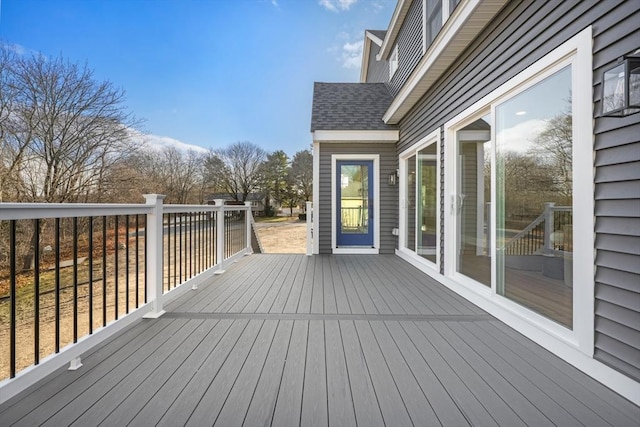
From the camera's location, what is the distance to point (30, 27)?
38.8ft

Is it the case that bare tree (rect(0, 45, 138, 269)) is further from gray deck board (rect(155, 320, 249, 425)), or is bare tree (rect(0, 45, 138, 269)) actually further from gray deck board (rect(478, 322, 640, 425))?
gray deck board (rect(478, 322, 640, 425))

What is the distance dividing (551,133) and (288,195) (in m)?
28.4

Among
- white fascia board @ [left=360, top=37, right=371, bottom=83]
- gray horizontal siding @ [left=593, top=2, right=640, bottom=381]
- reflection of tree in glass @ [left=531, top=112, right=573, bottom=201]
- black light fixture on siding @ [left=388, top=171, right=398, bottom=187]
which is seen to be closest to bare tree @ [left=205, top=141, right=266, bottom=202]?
white fascia board @ [left=360, top=37, right=371, bottom=83]

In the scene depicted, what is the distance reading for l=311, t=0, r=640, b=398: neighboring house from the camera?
1574 mm

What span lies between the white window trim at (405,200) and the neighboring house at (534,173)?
4cm

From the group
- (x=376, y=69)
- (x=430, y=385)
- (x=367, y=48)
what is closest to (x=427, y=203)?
(x=430, y=385)

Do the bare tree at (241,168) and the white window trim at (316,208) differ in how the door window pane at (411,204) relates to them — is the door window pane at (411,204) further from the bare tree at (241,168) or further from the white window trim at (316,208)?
the bare tree at (241,168)

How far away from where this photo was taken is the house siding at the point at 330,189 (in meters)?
5.98

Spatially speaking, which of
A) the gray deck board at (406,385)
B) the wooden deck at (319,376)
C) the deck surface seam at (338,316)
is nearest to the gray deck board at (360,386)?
the wooden deck at (319,376)

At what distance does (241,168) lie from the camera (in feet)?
99.1

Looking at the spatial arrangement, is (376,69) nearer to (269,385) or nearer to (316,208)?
(316,208)

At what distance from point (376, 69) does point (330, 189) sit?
5.27 meters

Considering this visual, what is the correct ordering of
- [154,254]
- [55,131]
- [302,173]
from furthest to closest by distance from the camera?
[302,173], [55,131], [154,254]

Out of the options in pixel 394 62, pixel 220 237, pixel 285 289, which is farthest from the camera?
pixel 394 62
